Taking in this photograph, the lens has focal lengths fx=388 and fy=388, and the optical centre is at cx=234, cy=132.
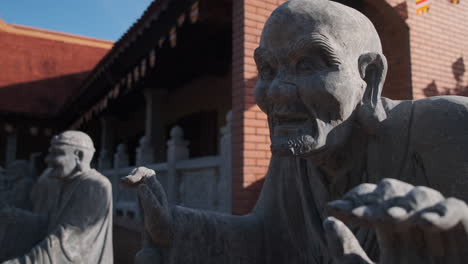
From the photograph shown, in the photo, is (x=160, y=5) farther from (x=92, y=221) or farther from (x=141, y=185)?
(x=141, y=185)

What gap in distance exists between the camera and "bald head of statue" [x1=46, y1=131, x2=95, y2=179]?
3.86 m

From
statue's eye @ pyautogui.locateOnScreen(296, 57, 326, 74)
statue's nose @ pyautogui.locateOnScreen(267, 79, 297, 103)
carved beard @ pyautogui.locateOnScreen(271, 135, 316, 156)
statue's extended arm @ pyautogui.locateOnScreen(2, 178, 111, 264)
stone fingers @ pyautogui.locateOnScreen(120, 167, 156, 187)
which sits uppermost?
statue's eye @ pyautogui.locateOnScreen(296, 57, 326, 74)

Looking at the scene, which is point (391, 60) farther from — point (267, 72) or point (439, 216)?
point (439, 216)

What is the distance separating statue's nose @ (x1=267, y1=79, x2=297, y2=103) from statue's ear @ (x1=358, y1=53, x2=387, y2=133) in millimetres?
251

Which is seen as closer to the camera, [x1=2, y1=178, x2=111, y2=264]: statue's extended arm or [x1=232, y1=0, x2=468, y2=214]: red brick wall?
[x1=2, y1=178, x2=111, y2=264]: statue's extended arm

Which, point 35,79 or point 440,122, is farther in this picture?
point 35,79

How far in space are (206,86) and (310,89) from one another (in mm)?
7106

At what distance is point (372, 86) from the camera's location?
129cm

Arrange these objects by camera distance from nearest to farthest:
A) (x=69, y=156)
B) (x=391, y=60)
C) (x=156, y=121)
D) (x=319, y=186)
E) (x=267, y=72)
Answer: (x=267, y=72)
(x=319, y=186)
(x=69, y=156)
(x=391, y=60)
(x=156, y=121)

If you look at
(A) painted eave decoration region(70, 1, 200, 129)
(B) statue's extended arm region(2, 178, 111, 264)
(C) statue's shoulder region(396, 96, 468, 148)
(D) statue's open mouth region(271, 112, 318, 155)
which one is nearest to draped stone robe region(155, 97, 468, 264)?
(C) statue's shoulder region(396, 96, 468, 148)

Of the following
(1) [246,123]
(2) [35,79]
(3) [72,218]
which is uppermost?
(2) [35,79]

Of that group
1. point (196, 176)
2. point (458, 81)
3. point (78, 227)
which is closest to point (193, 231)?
point (78, 227)

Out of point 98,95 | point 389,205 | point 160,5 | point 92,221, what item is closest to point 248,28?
point 160,5

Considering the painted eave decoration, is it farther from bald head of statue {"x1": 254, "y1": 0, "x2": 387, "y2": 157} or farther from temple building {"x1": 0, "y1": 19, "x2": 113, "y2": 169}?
bald head of statue {"x1": 254, "y1": 0, "x2": 387, "y2": 157}
